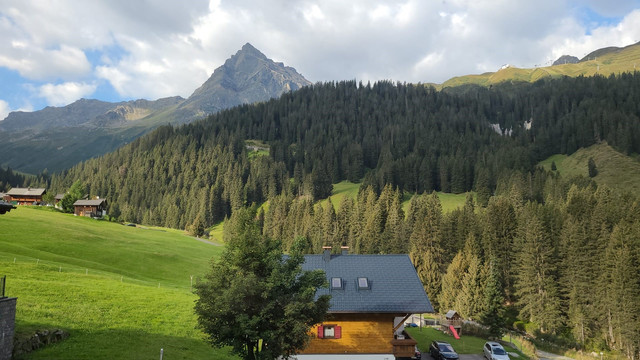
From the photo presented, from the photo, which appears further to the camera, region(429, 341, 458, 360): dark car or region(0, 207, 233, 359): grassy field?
region(429, 341, 458, 360): dark car

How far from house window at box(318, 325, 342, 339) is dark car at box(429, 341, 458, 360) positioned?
32.4ft

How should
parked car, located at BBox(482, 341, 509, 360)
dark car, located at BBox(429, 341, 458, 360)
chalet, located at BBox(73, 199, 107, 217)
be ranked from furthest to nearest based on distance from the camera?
chalet, located at BBox(73, 199, 107, 217) → parked car, located at BBox(482, 341, 509, 360) → dark car, located at BBox(429, 341, 458, 360)

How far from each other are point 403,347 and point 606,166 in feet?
570

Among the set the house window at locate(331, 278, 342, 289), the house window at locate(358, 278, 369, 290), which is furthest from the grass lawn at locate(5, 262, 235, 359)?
the house window at locate(358, 278, 369, 290)

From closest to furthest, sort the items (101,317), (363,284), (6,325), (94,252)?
(6,325), (101,317), (363,284), (94,252)

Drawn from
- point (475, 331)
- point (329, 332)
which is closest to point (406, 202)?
Result: point (475, 331)

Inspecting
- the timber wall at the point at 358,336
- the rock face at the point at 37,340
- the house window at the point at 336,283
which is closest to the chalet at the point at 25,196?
the rock face at the point at 37,340

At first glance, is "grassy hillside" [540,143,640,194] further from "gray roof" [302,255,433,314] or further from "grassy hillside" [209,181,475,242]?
"gray roof" [302,255,433,314]

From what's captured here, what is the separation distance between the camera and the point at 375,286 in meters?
37.2

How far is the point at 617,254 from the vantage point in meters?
65.6

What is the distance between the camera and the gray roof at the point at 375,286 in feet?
114

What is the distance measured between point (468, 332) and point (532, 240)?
37618 mm

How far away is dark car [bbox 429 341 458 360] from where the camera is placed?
36119 millimetres

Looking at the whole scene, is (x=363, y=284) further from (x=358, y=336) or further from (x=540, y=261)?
(x=540, y=261)
